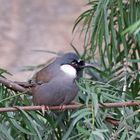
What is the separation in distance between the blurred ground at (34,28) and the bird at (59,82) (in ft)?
12.2

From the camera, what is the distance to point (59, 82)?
2.36 meters

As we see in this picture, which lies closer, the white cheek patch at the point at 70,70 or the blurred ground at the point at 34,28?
the white cheek patch at the point at 70,70

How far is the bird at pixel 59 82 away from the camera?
7.57 feet

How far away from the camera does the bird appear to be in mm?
2309

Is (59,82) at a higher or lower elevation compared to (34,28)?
lower

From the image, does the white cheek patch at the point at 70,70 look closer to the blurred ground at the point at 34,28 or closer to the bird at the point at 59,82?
the bird at the point at 59,82

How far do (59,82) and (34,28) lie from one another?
15.1 feet

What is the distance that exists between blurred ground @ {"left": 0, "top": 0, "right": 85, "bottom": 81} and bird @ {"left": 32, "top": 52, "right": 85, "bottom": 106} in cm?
372

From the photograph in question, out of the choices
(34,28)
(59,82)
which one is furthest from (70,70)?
(34,28)

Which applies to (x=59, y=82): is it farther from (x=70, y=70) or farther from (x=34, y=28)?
(x=34, y=28)

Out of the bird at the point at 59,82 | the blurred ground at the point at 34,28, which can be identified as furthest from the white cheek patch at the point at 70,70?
the blurred ground at the point at 34,28

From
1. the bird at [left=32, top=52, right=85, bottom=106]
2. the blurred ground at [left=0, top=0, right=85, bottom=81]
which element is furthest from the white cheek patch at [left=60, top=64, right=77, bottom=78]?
the blurred ground at [left=0, top=0, right=85, bottom=81]

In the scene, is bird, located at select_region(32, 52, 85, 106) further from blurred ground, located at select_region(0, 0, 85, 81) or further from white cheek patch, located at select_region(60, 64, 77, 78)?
blurred ground, located at select_region(0, 0, 85, 81)

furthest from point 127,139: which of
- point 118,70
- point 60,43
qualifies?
point 60,43
